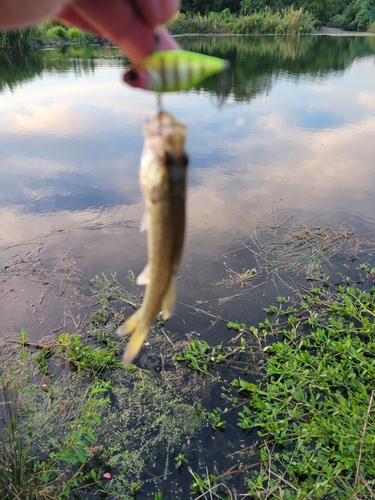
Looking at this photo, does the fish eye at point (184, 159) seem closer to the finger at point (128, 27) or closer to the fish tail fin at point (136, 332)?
the finger at point (128, 27)

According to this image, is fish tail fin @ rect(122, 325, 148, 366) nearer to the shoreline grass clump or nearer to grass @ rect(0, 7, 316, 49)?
the shoreline grass clump

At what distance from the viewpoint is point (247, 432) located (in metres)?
3.51

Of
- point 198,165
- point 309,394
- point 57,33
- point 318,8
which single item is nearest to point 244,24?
Answer: point 57,33

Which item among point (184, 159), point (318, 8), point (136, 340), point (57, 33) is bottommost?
point (136, 340)

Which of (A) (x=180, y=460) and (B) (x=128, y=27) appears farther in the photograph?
(A) (x=180, y=460)

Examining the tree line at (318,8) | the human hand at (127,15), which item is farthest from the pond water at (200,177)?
the tree line at (318,8)

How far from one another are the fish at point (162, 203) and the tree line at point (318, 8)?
43783 mm

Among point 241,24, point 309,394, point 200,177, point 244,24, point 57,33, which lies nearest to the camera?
point 309,394

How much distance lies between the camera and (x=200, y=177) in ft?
26.8

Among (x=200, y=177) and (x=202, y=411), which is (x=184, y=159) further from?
(x=200, y=177)

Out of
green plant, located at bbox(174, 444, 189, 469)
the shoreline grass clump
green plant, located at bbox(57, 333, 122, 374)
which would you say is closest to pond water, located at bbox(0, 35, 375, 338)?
the shoreline grass clump

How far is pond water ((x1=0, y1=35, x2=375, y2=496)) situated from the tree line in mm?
30372

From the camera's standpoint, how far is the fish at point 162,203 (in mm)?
1071

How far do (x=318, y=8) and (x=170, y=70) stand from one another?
5661cm
